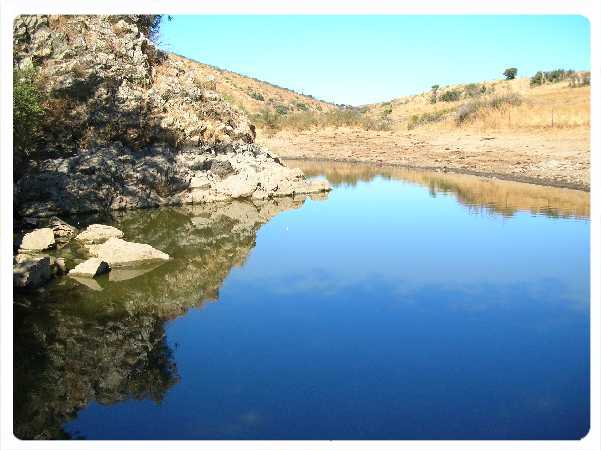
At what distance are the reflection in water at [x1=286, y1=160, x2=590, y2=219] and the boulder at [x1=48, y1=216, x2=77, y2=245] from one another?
1070cm

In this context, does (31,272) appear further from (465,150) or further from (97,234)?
(465,150)

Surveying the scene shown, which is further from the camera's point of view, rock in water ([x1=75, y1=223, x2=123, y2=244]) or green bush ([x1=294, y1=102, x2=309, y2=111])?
green bush ([x1=294, y1=102, x2=309, y2=111])

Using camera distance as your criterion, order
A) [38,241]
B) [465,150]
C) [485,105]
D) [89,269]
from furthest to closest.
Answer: [485,105]
[465,150]
[38,241]
[89,269]

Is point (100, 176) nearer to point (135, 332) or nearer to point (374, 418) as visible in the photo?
point (135, 332)

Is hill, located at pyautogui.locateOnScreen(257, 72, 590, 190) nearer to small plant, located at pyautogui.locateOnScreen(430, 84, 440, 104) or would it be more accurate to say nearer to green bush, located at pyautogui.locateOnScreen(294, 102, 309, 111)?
small plant, located at pyautogui.locateOnScreen(430, 84, 440, 104)

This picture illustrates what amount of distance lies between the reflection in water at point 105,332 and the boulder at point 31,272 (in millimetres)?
210

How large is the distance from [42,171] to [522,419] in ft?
43.9

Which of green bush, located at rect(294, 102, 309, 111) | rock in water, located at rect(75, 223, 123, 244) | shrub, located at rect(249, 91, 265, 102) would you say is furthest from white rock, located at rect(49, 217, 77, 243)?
green bush, located at rect(294, 102, 309, 111)

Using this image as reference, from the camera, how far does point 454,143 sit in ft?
99.1

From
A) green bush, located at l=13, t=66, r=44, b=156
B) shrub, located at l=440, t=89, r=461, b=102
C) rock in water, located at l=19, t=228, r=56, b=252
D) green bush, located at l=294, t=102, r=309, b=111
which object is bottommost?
rock in water, located at l=19, t=228, r=56, b=252

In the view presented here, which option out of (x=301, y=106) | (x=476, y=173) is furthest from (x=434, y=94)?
(x=476, y=173)

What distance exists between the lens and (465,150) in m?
28.3

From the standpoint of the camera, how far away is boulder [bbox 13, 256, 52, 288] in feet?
28.7

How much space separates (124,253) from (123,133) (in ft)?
27.0
